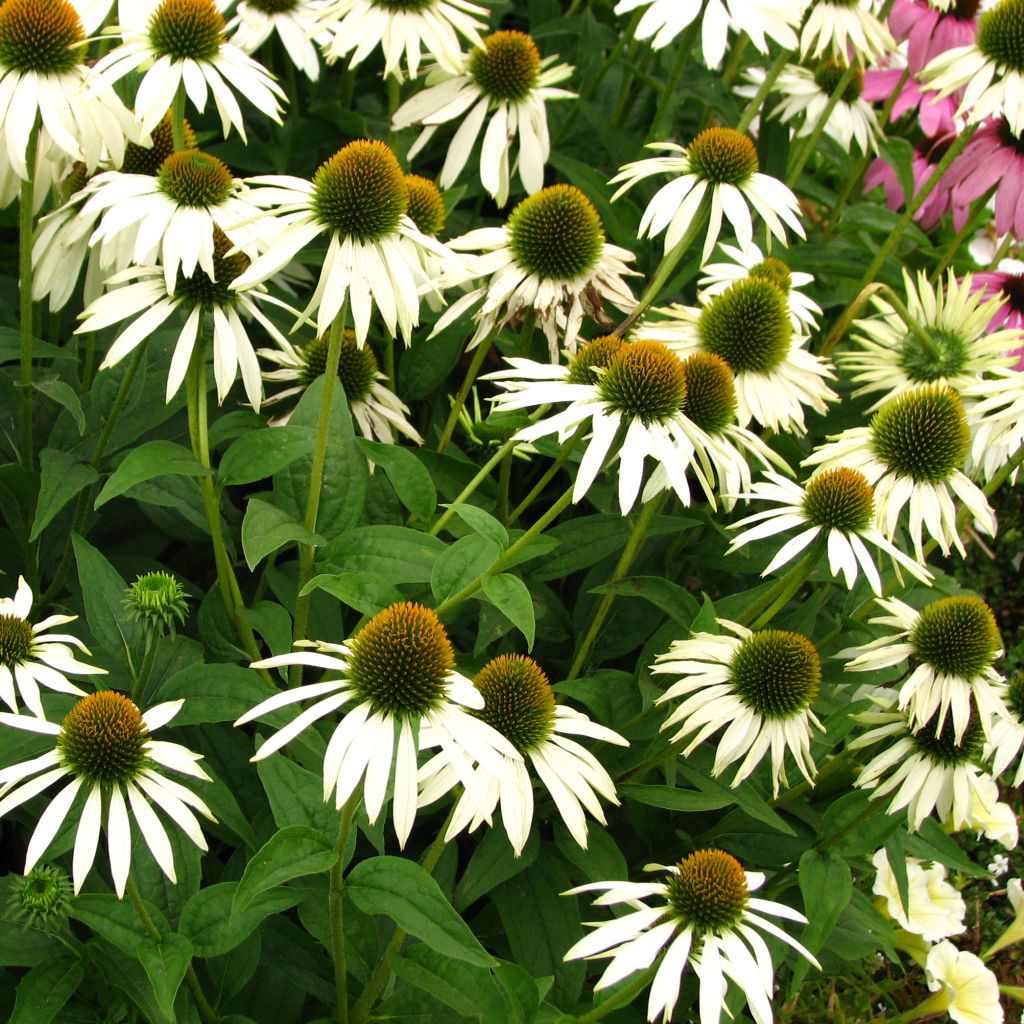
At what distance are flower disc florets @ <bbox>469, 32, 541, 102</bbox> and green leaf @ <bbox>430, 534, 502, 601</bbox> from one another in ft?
3.23

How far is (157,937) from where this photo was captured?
1.29 metres

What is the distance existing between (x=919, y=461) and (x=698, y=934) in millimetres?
786

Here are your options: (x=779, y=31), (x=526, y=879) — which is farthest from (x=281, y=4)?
(x=526, y=879)

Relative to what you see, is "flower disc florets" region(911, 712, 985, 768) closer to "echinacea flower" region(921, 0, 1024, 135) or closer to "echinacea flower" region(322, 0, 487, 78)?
"echinacea flower" region(921, 0, 1024, 135)

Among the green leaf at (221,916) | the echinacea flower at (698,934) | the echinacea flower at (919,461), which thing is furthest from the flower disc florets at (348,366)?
the echinacea flower at (698,934)

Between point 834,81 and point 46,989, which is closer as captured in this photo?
point 46,989

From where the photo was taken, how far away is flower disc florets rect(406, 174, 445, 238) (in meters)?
1.86

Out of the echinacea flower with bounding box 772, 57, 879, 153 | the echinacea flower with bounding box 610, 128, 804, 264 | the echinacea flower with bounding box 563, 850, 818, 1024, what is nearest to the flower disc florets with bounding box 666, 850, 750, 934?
the echinacea flower with bounding box 563, 850, 818, 1024

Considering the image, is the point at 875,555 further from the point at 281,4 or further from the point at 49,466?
the point at 281,4

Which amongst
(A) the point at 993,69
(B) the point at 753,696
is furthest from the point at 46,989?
(A) the point at 993,69

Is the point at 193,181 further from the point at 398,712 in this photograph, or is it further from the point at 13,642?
the point at 398,712

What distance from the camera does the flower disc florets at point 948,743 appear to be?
1645 mm

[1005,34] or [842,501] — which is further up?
[1005,34]

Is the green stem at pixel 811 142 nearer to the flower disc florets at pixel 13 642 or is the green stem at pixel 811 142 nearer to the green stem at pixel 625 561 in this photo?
the green stem at pixel 625 561
